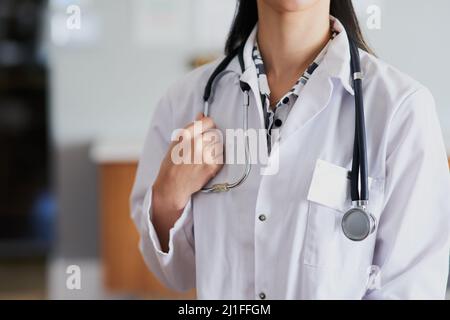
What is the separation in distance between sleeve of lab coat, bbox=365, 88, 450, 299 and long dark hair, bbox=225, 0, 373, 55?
5.7 inches

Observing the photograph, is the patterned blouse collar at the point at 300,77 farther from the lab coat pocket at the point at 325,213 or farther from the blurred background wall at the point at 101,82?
the blurred background wall at the point at 101,82

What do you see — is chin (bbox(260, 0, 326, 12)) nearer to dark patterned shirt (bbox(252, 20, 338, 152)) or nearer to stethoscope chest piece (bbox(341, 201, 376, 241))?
dark patterned shirt (bbox(252, 20, 338, 152))

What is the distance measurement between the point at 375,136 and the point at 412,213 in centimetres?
8

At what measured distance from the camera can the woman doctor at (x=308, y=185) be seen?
2.17 feet

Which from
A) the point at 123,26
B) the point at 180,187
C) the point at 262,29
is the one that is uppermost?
the point at 123,26

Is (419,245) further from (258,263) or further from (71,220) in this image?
(71,220)

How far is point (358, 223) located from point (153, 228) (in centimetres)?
23

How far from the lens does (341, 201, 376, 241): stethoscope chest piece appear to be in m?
0.64

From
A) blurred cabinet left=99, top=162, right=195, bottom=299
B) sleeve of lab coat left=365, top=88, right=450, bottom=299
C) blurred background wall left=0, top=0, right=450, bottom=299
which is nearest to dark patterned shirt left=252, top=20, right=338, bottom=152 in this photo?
sleeve of lab coat left=365, top=88, right=450, bottom=299

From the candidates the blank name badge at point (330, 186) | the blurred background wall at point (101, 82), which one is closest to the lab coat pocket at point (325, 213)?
the blank name badge at point (330, 186)

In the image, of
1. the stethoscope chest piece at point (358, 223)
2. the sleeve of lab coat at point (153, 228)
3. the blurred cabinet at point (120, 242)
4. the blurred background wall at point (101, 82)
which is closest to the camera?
the stethoscope chest piece at point (358, 223)

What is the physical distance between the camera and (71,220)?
253cm

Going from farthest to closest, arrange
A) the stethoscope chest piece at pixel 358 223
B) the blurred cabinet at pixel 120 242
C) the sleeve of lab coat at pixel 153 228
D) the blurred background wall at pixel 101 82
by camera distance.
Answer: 1. the blurred background wall at pixel 101 82
2. the blurred cabinet at pixel 120 242
3. the sleeve of lab coat at pixel 153 228
4. the stethoscope chest piece at pixel 358 223
